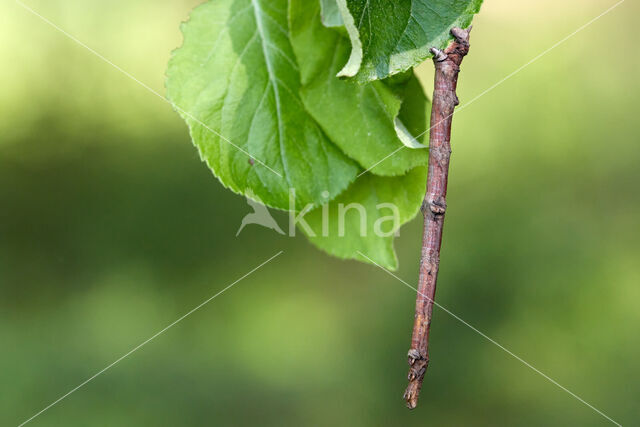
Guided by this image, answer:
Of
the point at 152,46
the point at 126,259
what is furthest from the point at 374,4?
the point at 126,259

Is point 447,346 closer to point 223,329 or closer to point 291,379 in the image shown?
point 291,379

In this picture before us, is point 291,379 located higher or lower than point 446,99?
lower

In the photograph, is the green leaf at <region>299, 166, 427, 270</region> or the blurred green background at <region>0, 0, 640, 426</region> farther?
the blurred green background at <region>0, 0, 640, 426</region>

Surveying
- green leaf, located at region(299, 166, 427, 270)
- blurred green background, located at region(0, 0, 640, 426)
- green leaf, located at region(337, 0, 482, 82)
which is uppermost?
green leaf, located at region(337, 0, 482, 82)

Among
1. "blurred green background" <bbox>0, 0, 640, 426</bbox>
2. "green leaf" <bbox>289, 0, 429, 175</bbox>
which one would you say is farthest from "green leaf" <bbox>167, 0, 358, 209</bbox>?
"blurred green background" <bbox>0, 0, 640, 426</bbox>

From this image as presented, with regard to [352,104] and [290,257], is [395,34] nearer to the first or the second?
[352,104]

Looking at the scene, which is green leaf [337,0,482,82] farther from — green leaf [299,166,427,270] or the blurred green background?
the blurred green background

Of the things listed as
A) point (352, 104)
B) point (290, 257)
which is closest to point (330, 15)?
point (352, 104)
